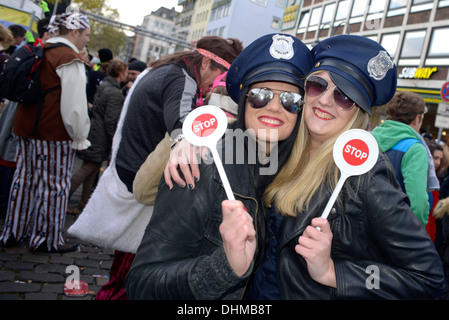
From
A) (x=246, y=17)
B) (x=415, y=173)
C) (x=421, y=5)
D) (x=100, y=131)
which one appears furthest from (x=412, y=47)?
(x=415, y=173)

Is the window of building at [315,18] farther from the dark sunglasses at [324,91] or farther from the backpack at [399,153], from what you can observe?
the dark sunglasses at [324,91]

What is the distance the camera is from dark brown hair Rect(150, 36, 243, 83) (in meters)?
2.62

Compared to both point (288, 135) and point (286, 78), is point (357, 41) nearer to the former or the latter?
point (286, 78)

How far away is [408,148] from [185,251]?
236 centimetres

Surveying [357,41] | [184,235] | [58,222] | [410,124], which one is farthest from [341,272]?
[58,222]

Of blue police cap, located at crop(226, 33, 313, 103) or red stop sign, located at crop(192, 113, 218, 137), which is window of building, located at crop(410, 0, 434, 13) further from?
red stop sign, located at crop(192, 113, 218, 137)

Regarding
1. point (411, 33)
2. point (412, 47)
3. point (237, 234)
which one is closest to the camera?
point (237, 234)

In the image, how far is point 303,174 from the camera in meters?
1.60

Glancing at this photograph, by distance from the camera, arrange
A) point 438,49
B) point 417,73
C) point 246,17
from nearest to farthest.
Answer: point 246,17 → point 438,49 → point 417,73

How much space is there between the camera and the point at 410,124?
3457 millimetres

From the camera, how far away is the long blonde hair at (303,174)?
151cm

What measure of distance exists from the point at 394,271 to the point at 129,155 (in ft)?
→ 6.04

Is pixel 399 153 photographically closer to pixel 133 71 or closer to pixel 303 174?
→ pixel 303 174
